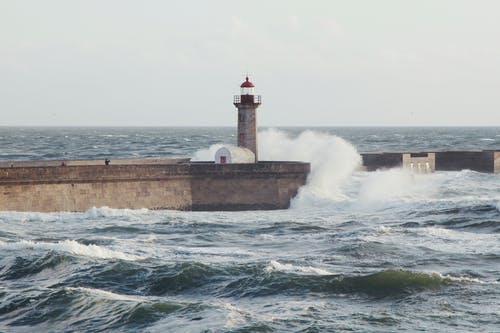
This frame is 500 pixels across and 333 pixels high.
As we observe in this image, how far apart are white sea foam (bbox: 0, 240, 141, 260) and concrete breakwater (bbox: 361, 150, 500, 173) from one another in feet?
72.5

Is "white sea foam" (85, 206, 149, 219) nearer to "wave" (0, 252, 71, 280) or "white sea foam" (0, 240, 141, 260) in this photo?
"white sea foam" (0, 240, 141, 260)

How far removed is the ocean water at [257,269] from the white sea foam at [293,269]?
0.14 ft

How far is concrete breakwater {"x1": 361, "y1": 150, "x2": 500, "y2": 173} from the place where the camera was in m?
42.2

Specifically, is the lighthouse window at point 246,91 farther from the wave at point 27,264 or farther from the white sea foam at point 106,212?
the wave at point 27,264

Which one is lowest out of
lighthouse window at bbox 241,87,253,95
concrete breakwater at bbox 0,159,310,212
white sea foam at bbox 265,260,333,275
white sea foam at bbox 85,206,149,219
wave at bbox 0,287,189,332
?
wave at bbox 0,287,189,332

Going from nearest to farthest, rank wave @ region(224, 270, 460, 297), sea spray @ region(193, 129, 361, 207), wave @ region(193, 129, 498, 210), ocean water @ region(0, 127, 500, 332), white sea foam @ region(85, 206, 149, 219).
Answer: ocean water @ region(0, 127, 500, 332)
wave @ region(224, 270, 460, 297)
white sea foam @ region(85, 206, 149, 219)
sea spray @ region(193, 129, 361, 207)
wave @ region(193, 129, 498, 210)

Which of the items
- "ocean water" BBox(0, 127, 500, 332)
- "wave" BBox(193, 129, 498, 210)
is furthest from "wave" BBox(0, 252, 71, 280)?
"wave" BBox(193, 129, 498, 210)

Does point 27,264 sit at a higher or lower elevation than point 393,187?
lower

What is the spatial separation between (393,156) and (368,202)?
793 centimetres

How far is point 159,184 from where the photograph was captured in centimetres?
3144

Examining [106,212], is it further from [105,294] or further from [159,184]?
[105,294]

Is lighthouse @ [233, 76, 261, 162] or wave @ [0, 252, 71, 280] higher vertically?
lighthouse @ [233, 76, 261, 162]

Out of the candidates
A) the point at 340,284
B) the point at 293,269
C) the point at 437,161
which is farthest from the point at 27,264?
the point at 437,161

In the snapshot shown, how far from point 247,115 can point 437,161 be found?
1734cm
